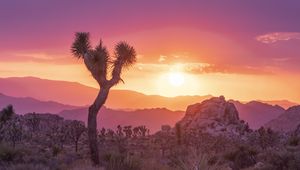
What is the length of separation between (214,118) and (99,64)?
87907mm

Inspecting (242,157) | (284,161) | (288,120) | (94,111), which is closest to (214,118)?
(288,120)

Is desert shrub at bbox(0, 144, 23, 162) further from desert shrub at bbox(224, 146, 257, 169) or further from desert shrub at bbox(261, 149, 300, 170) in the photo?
desert shrub at bbox(261, 149, 300, 170)

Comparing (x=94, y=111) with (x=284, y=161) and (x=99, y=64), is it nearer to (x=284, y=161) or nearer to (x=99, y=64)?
(x=99, y=64)

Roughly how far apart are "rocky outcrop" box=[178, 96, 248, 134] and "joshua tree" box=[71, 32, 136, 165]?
75046 mm

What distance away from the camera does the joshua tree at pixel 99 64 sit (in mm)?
25641

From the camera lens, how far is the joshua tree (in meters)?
25.6

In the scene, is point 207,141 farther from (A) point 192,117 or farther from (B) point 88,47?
(A) point 192,117

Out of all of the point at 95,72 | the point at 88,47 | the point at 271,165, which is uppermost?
the point at 88,47

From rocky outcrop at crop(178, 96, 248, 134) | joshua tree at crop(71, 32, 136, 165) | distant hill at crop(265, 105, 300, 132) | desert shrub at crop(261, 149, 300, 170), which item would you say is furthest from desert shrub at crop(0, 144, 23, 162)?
distant hill at crop(265, 105, 300, 132)

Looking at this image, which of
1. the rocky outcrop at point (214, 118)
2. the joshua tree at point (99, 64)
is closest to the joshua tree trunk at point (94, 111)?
the joshua tree at point (99, 64)

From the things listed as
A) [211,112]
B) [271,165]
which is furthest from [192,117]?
[271,165]

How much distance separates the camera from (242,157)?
992 inches

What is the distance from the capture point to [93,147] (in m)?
24.8

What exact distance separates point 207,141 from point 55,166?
4974 cm
